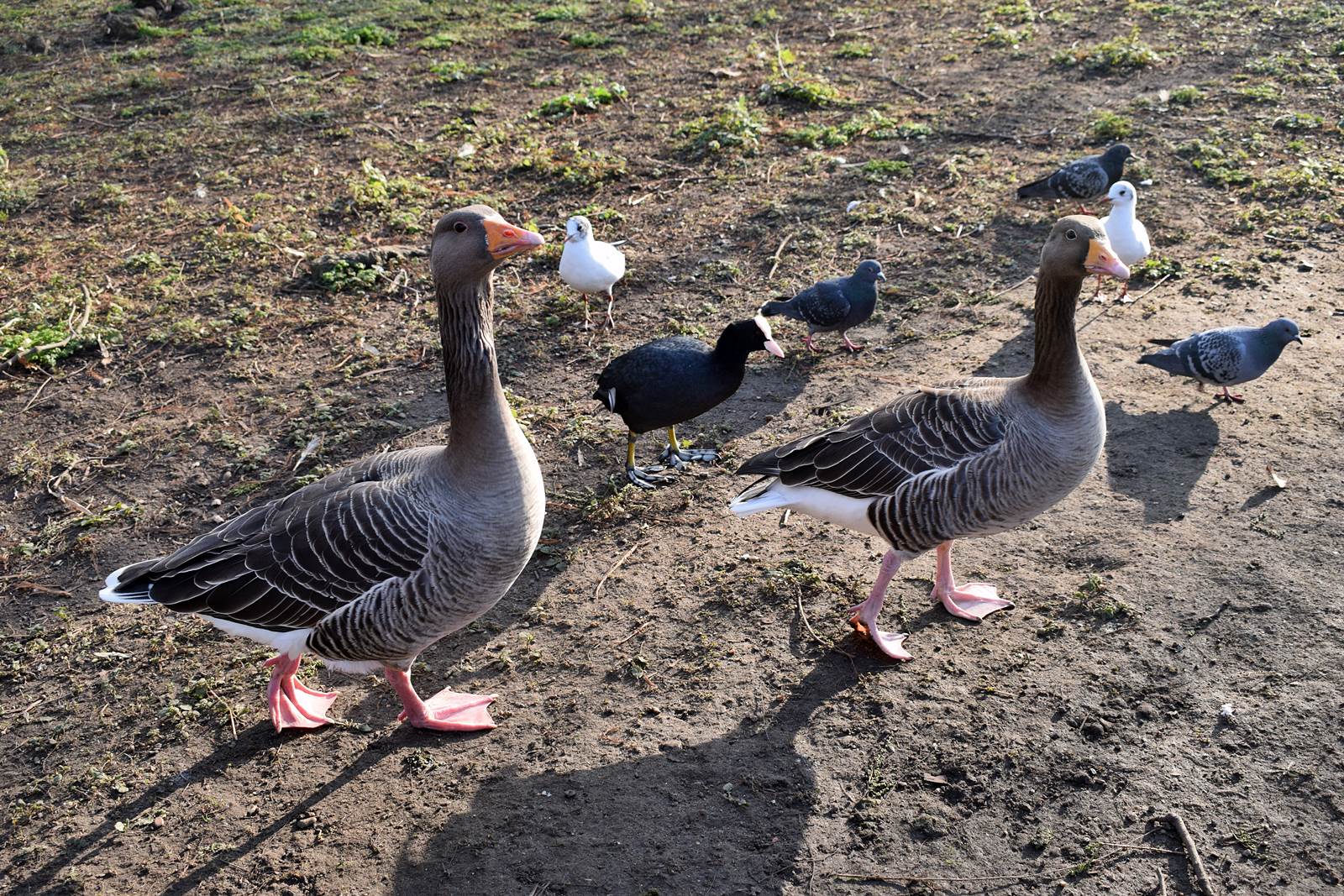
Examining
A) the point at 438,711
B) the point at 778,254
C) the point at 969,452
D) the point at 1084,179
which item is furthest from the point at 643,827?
the point at 1084,179

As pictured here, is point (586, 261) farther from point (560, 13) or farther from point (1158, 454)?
point (560, 13)

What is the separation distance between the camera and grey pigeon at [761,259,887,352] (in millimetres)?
6957

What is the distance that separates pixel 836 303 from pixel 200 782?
471 cm

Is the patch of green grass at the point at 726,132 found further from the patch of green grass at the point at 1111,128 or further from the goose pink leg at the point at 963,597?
the goose pink leg at the point at 963,597

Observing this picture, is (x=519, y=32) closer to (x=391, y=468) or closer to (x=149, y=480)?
(x=149, y=480)

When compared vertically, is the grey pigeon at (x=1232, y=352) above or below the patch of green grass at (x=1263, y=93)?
below

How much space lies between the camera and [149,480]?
6238 mm

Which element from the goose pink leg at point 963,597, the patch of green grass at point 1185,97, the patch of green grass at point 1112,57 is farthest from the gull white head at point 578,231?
the patch of green grass at point 1112,57

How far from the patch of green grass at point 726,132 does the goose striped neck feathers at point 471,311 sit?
5.77 metres

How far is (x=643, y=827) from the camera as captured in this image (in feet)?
13.7

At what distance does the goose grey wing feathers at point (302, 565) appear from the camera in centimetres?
430

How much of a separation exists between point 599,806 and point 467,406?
1774 mm

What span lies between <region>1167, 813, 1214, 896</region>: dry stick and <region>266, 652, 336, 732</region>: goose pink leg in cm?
367

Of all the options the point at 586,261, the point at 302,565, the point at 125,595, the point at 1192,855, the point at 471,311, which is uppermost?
the point at 471,311
